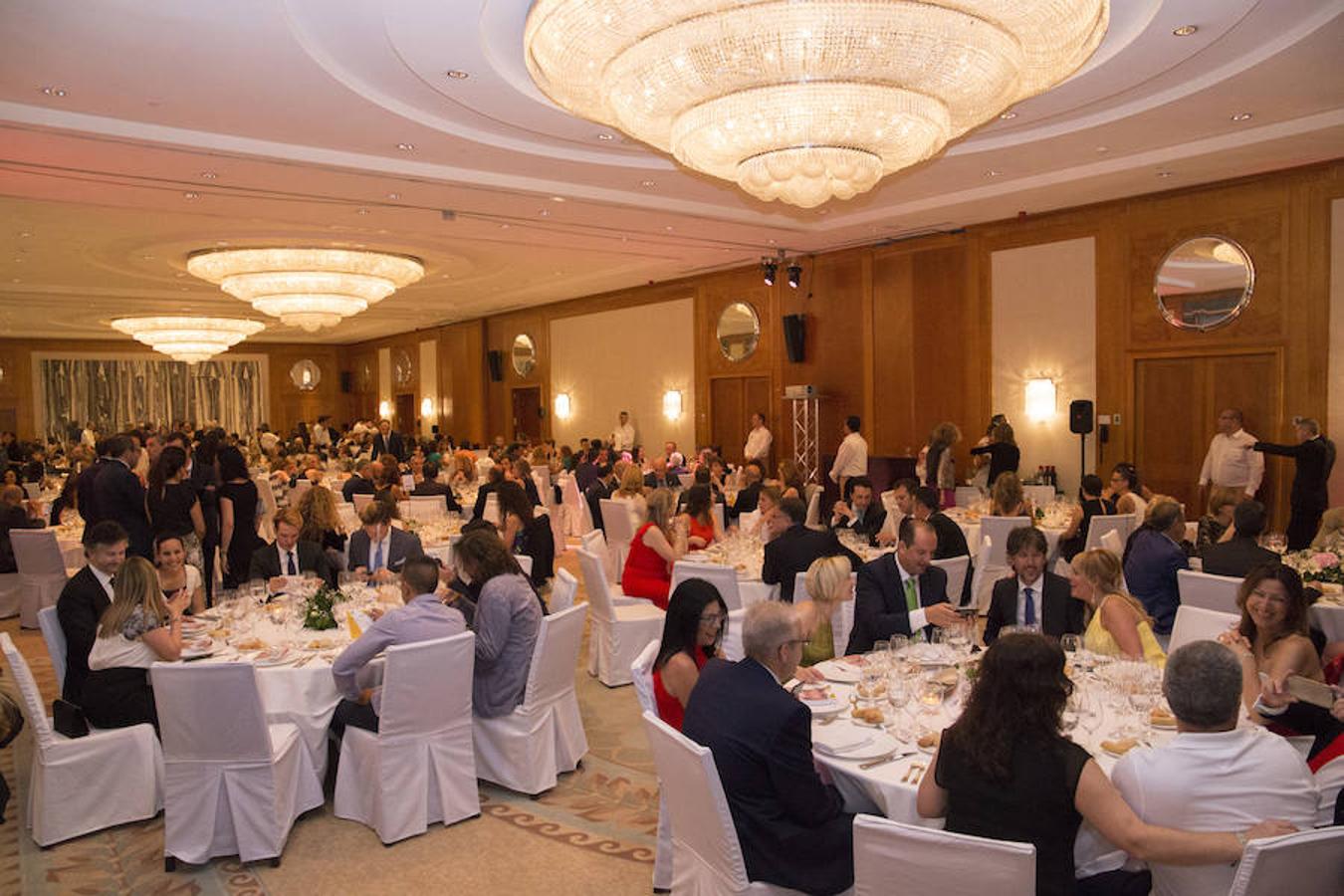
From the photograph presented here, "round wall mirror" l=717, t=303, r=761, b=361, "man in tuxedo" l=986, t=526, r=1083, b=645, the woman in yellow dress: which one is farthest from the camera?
"round wall mirror" l=717, t=303, r=761, b=361

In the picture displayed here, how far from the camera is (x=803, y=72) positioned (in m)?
4.03

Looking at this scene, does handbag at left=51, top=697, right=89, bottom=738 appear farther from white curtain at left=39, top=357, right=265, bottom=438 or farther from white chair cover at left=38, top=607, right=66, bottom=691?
white curtain at left=39, top=357, right=265, bottom=438

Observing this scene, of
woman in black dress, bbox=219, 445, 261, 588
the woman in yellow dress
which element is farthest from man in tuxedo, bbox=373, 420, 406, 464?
the woman in yellow dress

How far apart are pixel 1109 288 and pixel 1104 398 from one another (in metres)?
1.23

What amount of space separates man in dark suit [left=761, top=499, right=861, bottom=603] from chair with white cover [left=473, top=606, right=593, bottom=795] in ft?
4.80

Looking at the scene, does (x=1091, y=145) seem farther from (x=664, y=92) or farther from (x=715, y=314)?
(x=715, y=314)

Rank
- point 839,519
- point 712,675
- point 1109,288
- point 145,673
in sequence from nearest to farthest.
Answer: point 712,675 → point 145,673 → point 839,519 → point 1109,288

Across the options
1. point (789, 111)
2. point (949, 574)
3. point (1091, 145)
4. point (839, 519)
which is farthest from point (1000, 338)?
point (789, 111)

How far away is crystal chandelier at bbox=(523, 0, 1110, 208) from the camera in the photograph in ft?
12.7

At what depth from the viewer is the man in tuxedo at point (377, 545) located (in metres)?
6.42

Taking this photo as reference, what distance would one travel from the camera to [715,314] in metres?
16.1

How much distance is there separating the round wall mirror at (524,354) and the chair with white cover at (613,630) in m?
15.0

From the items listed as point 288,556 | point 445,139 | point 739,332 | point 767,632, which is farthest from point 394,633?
point 739,332

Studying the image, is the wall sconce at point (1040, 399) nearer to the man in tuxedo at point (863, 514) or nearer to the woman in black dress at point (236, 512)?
the man in tuxedo at point (863, 514)
